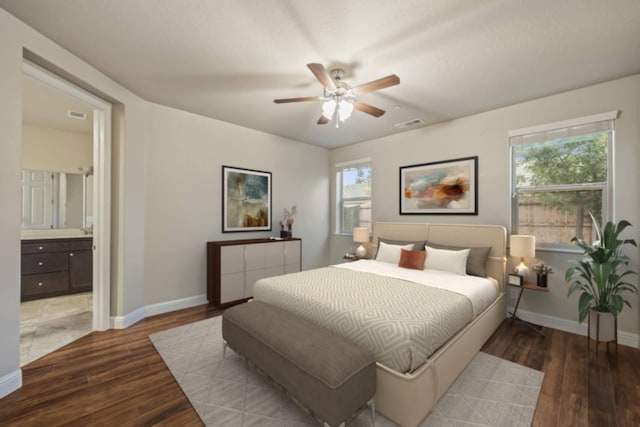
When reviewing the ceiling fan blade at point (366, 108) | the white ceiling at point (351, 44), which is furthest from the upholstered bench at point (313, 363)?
the white ceiling at point (351, 44)

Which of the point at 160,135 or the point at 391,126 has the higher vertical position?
the point at 391,126

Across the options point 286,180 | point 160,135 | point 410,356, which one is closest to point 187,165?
point 160,135

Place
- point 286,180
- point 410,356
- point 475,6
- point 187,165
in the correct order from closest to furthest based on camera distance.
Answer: point 410,356 → point 475,6 → point 187,165 → point 286,180

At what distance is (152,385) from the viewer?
213 cm

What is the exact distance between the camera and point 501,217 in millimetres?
3596

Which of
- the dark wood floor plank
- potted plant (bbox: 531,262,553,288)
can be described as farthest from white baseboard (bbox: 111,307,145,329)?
potted plant (bbox: 531,262,553,288)

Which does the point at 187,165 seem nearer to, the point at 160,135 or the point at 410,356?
the point at 160,135

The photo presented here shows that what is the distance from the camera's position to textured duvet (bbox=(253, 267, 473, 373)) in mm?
1757

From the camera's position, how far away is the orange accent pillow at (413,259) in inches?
138

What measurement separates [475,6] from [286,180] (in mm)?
3699

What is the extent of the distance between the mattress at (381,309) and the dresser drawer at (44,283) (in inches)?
143

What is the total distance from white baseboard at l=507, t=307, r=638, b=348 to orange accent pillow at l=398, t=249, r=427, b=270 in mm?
1278

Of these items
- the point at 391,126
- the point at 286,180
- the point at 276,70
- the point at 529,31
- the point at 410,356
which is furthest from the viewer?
the point at 286,180

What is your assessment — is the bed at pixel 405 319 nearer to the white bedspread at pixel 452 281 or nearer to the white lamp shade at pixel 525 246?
the white bedspread at pixel 452 281
